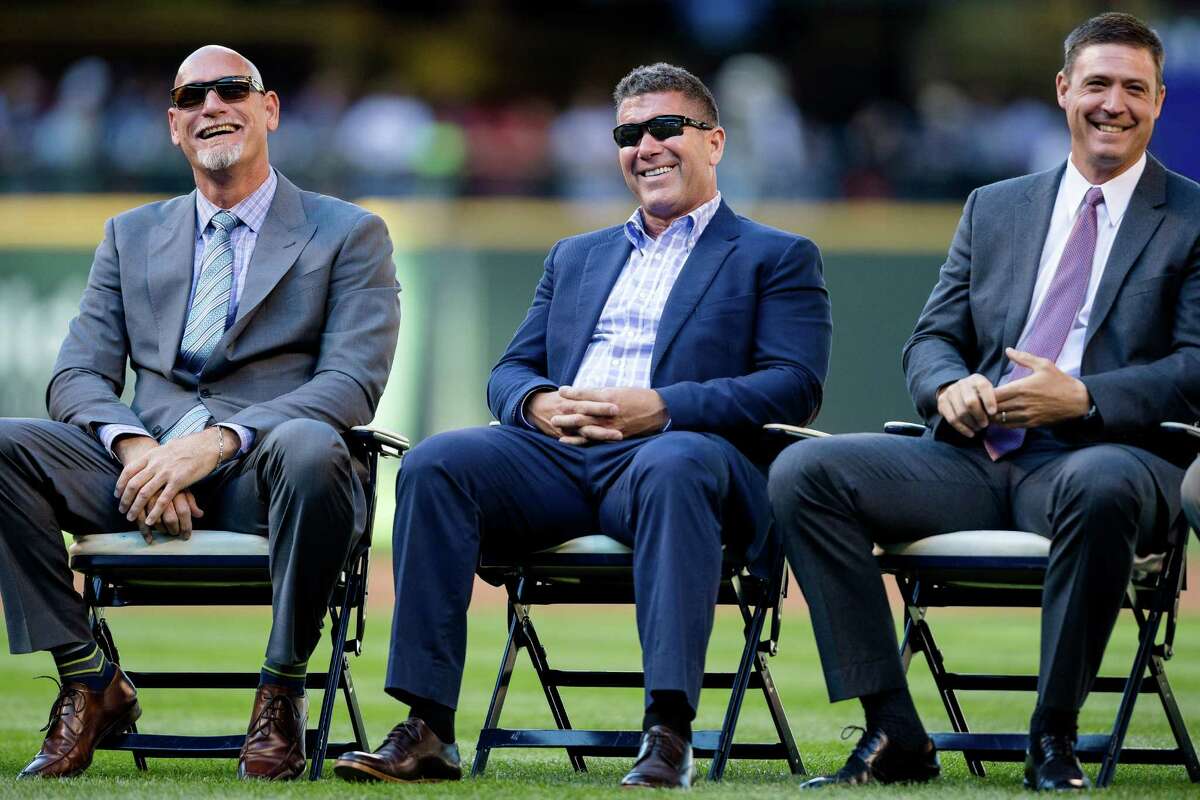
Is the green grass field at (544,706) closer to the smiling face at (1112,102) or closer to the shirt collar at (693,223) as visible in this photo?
the shirt collar at (693,223)

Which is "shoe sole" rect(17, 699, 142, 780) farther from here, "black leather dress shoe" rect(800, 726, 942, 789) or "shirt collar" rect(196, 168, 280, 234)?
"black leather dress shoe" rect(800, 726, 942, 789)

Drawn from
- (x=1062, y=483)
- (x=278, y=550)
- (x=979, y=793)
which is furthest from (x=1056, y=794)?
(x=278, y=550)

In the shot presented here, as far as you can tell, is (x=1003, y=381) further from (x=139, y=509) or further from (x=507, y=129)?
(x=507, y=129)

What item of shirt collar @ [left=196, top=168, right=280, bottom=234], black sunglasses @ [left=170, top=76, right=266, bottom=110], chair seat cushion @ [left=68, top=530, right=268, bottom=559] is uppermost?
black sunglasses @ [left=170, top=76, right=266, bottom=110]

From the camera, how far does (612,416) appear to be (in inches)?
189

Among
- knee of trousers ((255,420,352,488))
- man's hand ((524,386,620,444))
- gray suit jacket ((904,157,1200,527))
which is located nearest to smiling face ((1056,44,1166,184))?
gray suit jacket ((904,157,1200,527))

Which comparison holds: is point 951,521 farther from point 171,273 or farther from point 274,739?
point 171,273

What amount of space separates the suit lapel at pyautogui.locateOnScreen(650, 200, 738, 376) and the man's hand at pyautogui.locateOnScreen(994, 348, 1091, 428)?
0.91 metres

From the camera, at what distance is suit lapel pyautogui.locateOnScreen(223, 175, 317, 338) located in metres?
5.10

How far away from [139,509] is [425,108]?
13302mm

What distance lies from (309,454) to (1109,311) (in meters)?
2.04

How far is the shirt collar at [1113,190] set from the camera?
16.2 feet

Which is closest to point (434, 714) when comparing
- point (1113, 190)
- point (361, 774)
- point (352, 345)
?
point (361, 774)

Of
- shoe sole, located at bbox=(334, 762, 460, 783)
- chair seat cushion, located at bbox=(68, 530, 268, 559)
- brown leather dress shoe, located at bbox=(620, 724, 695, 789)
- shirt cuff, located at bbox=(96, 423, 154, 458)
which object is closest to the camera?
brown leather dress shoe, located at bbox=(620, 724, 695, 789)
